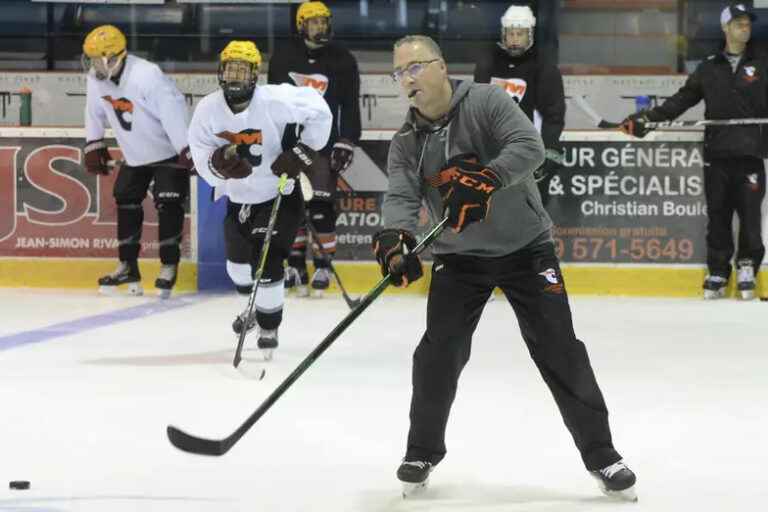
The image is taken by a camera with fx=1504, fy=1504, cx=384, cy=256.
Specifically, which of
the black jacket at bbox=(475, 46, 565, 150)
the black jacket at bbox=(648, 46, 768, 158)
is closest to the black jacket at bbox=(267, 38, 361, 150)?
the black jacket at bbox=(475, 46, 565, 150)

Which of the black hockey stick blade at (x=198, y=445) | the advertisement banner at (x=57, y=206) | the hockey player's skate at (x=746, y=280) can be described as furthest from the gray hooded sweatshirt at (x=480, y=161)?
the advertisement banner at (x=57, y=206)

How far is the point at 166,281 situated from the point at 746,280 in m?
2.84

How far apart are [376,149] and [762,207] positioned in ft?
6.39

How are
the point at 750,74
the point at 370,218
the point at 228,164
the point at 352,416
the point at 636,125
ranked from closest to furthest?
the point at 352,416, the point at 228,164, the point at 750,74, the point at 636,125, the point at 370,218

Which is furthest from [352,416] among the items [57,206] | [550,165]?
[57,206]

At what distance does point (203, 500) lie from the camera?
3.17 meters

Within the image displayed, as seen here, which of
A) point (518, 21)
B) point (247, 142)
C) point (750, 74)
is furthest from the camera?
point (750, 74)

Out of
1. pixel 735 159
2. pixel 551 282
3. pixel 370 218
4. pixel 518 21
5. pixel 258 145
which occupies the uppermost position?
pixel 518 21

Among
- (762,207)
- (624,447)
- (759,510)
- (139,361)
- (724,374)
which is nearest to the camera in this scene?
(759,510)

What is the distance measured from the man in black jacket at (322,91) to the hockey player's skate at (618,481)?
4329 millimetres

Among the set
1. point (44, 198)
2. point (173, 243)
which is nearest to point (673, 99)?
point (173, 243)

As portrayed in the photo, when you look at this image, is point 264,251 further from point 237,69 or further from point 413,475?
point 413,475

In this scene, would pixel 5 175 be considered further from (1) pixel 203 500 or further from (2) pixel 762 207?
(1) pixel 203 500

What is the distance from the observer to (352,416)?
4227 millimetres
